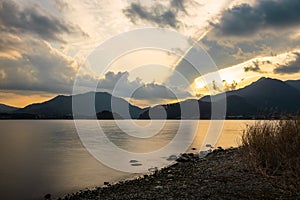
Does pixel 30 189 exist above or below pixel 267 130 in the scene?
below

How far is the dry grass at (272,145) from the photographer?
10.9 m

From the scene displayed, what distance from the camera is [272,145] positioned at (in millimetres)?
11602

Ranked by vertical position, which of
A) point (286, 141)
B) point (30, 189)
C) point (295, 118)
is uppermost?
point (295, 118)

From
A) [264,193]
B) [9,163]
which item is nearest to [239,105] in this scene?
[9,163]

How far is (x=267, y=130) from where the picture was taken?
1217cm

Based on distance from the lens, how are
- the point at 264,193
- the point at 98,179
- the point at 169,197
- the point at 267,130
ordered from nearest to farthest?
the point at 264,193, the point at 169,197, the point at 267,130, the point at 98,179

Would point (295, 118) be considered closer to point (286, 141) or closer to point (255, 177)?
point (286, 141)

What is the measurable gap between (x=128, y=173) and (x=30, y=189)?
6997 millimetres

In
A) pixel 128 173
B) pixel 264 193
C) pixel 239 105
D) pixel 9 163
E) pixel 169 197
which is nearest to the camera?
pixel 264 193

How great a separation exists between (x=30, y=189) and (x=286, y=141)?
15.2 meters

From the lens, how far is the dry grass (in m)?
10.9

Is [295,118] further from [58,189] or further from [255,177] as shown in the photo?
[58,189]

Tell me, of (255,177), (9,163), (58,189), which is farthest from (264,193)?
(9,163)

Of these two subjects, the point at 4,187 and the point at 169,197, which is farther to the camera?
the point at 4,187
